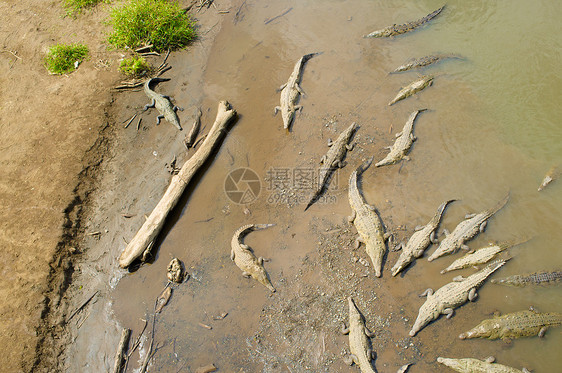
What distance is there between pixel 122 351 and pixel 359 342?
4.52 metres

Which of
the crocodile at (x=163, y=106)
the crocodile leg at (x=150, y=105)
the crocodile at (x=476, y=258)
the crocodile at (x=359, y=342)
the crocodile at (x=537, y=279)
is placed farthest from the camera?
the crocodile leg at (x=150, y=105)

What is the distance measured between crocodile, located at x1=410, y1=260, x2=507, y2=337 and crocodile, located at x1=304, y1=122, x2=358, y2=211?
3.16m

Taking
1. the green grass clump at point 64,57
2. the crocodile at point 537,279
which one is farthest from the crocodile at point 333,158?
→ the green grass clump at point 64,57

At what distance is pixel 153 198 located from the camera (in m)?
8.20

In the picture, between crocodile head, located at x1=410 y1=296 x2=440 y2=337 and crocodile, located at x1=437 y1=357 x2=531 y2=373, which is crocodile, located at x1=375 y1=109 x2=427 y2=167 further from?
crocodile, located at x1=437 y1=357 x2=531 y2=373

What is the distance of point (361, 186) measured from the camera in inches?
313

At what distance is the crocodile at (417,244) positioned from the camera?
6.69m

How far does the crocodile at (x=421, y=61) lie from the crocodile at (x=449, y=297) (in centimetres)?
619

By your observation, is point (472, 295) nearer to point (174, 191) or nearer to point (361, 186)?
point (361, 186)

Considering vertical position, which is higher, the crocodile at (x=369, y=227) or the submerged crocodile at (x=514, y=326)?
the crocodile at (x=369, y=227)

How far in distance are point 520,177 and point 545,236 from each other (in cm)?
148

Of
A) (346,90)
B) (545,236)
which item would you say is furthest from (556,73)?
(346,90)

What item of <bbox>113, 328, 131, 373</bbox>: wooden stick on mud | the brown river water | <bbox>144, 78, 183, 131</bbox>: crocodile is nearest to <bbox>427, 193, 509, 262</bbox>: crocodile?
the brown river water

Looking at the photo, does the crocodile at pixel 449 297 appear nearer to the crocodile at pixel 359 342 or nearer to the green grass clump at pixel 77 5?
the crocodile at pixel 359 342
